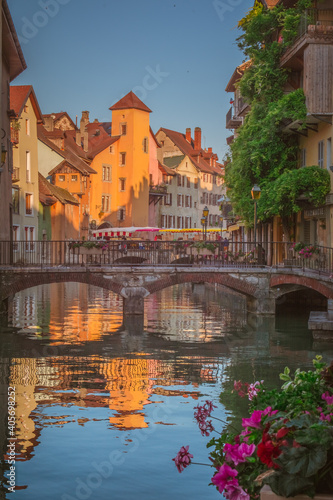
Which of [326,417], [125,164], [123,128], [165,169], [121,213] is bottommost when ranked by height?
[326,417]

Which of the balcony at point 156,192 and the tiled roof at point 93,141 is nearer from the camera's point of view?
the tiled roof at point 93,141

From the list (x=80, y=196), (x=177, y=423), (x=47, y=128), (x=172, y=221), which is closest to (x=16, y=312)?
(x=177, y=423)

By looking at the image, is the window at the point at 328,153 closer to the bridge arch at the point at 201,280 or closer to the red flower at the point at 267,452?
the bridge arch at the point at 201,280

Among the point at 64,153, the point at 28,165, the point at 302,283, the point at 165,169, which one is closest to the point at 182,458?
the point at 302,283

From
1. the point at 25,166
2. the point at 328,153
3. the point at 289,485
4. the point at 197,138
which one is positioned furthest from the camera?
the point at 197,138

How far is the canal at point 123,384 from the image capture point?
9789 millimetres

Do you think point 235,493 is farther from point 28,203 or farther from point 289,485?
point 28,203

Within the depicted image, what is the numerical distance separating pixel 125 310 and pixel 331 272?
29.2ft

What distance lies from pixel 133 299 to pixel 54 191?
31925mm

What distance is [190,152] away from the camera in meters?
100

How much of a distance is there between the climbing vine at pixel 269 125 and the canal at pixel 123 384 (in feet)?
17.3

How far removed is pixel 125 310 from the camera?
29859 mm

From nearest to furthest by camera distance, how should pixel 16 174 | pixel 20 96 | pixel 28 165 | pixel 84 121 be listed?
pixel 16 174
pixel 20 96
pixel 28 165
pixel 84 121

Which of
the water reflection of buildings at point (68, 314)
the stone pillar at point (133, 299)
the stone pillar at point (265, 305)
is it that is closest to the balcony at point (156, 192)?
the water reflection of buildings at point (68, 314)
